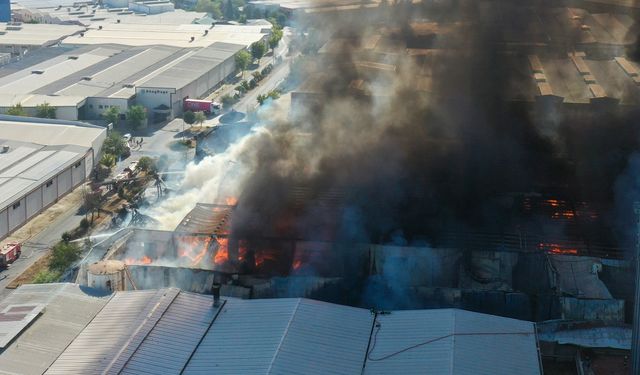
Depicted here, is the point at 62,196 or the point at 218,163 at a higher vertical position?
the point at 218,163

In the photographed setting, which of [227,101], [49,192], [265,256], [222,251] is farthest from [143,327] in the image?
[227,101]

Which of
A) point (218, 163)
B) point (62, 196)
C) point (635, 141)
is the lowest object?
point (62, 196)

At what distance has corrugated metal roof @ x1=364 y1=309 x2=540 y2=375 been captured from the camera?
524 inches

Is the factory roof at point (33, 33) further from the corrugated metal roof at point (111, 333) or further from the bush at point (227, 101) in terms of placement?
the corrugated metal roof at point (111, 333)

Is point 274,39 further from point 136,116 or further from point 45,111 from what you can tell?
point 45,111

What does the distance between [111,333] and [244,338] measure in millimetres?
2473

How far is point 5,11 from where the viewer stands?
179 ft

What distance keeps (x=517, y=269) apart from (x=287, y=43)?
35.0m

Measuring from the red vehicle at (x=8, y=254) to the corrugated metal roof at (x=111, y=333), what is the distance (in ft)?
20.4

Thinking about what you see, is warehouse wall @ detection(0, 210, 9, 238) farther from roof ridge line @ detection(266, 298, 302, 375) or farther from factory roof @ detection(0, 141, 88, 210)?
roof ridge line @ detection(266, 298, 302, 375)

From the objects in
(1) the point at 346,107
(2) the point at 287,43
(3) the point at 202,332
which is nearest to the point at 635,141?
(1) the point at 346,107

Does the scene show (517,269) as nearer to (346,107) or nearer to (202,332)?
(202,332)

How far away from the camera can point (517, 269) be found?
17.5m

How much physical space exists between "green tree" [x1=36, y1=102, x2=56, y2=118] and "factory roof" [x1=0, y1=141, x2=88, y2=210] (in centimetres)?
489
